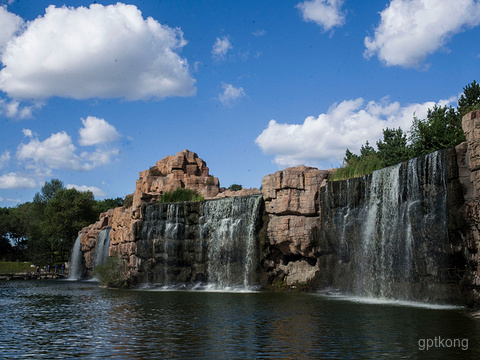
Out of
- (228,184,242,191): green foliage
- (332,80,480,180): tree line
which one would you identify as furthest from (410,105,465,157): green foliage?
(228,184,242,191): green foliage

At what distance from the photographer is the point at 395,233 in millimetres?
25578

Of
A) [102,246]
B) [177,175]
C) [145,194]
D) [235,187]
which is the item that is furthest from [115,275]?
[235,187]

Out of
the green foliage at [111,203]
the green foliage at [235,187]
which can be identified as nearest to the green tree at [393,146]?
the green foliage at [235,187]

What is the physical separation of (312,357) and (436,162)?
1536 centimetres

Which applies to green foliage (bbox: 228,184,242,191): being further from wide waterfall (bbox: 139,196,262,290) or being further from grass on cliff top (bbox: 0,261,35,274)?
wide waterfall (bbox: 139,196,262,290)

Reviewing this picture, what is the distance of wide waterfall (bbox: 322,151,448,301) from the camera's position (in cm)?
2328

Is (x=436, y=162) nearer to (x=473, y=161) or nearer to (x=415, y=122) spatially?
(x=473, y=161)

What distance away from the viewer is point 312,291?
102 ft

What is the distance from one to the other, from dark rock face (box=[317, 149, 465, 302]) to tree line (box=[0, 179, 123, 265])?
180 feet

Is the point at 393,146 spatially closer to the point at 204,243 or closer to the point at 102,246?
the point at 204,243

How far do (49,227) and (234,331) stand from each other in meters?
70.3

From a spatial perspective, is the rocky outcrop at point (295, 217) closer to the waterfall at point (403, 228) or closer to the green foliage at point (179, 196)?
the waterfall at point (403, 228)

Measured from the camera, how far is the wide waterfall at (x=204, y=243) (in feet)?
116

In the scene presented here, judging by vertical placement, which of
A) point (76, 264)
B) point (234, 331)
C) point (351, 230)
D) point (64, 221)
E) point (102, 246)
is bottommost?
point (234, 331)
